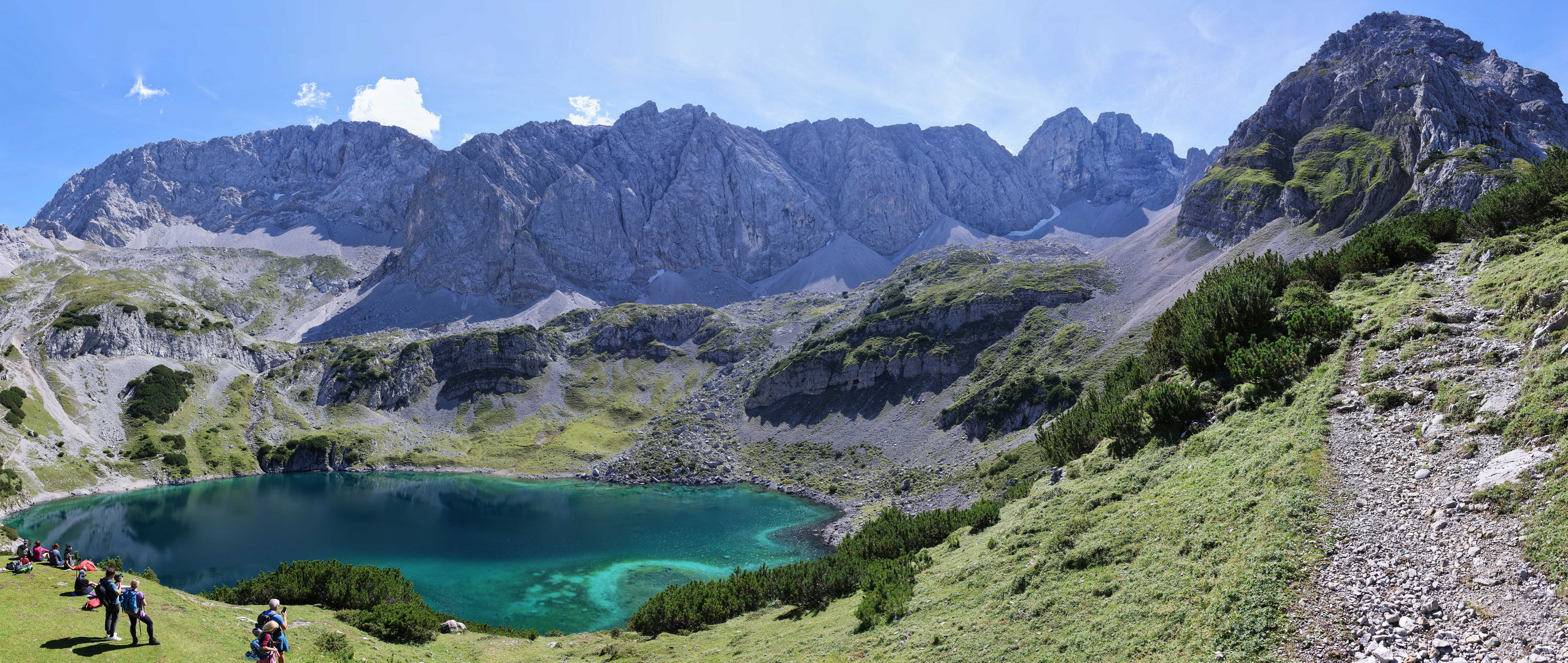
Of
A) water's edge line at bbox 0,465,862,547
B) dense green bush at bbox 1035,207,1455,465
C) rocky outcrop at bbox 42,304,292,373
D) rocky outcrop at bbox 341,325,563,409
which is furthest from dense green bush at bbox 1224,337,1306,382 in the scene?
rocky outcrop at bbox 42,304,292,373

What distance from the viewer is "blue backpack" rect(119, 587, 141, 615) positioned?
20859mm

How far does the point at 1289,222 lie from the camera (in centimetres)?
15850

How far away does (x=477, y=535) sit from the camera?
3533 inches

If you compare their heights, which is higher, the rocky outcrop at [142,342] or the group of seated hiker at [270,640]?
the rocky outcrop at [142,342]

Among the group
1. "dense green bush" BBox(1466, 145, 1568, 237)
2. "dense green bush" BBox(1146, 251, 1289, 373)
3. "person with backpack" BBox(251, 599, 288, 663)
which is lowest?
"person with backpack" BBox(251, 599, 288, 663)

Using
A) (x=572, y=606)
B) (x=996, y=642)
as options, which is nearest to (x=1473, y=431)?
(x=996, y=642)

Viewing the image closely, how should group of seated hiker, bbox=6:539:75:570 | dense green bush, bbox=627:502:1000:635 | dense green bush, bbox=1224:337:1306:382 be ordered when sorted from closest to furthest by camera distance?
dense green bush, bbox=1224:337:1306:382 → group of seated hiker, bbox=6:539:75:570 → dense green bush, bbox=627:502:1000:635

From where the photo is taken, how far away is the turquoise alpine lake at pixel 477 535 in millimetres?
64812

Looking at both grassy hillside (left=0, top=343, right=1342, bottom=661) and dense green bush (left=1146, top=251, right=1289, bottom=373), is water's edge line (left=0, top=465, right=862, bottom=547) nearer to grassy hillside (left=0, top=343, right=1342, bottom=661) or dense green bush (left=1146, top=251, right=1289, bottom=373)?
grassy hillside (left=0, top=343, right=1342, bottom=661)

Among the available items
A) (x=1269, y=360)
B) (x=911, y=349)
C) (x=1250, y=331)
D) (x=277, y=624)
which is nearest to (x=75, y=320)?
(x=911, y=349)

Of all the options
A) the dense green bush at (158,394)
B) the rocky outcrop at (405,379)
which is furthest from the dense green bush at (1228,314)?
the dense green bush at (158,394)

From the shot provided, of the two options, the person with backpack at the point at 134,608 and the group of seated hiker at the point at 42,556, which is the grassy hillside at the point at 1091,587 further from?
the group of seated hiker at the point at 42,556

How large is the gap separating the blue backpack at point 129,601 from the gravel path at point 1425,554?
108 ft

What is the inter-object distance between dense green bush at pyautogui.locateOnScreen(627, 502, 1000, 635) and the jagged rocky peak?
137 meters
